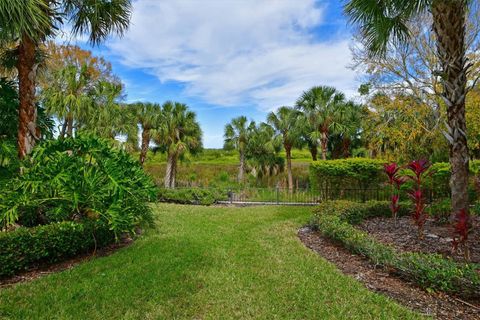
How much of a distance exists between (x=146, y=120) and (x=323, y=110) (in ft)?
35.2

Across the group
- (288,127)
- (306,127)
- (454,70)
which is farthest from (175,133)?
(454,70)

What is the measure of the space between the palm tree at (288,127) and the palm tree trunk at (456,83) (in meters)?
13.5

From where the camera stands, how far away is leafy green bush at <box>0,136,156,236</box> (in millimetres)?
4637

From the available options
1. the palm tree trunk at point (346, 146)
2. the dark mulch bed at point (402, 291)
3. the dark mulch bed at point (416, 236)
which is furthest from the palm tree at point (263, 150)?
the dark mulch bed at point (402, 291)

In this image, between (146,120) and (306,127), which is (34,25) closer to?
(146,120)

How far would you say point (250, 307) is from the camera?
3246mm

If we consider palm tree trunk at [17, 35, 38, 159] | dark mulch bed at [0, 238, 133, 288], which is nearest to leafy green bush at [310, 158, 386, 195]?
dark mulch bed at [0, 238, 133, 288]

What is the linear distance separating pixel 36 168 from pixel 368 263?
5.40 m

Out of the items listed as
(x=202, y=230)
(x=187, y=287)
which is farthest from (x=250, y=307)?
(x=202, y=230)

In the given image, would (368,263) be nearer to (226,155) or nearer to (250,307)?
(250,307)

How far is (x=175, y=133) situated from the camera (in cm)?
1870

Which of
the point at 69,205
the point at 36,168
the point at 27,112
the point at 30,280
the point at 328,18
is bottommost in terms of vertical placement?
the point at 30,280

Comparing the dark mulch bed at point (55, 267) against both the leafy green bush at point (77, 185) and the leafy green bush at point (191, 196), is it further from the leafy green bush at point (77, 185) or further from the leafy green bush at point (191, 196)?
the leafy green bush at point (191, 196)

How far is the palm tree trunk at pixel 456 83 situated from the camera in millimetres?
5258
